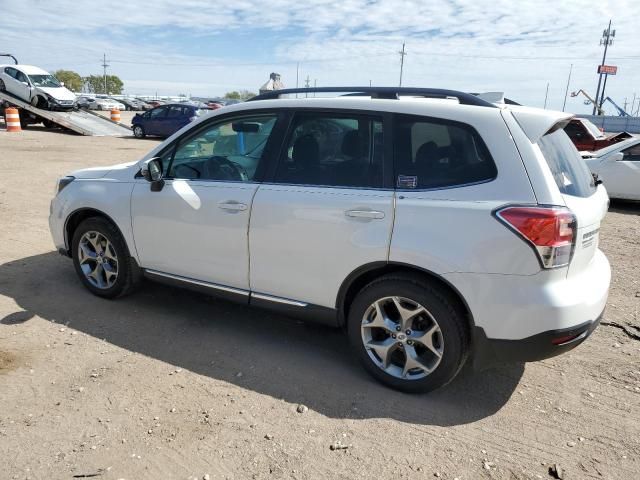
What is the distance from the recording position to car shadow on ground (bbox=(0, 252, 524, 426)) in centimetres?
316

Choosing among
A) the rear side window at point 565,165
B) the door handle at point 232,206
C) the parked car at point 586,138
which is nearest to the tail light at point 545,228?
the rear side window at point 565,165

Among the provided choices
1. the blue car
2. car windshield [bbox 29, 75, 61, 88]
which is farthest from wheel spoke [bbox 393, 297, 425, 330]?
car windshield [bbox 29, 75, 61, 88]

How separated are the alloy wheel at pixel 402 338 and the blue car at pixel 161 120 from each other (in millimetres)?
21522

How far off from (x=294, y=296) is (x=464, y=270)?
3.97 feet

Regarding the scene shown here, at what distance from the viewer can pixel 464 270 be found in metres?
2.87

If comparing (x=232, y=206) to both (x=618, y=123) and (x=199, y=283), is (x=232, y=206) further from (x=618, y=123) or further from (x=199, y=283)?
(x=618, y=123)

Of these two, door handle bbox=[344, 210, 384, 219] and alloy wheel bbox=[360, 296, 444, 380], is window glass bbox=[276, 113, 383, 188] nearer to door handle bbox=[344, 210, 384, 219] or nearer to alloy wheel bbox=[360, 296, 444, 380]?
door handle bbox=[344, 210, 384, 219]

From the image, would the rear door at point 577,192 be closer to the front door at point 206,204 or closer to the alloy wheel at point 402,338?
the alloy wheel at point 402,338

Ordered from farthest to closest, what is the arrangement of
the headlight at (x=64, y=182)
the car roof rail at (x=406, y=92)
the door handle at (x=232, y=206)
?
the headlight at (x=64, y=182)
the door handle at (x=232, y=206)
the car roof rail at (x=406, y=92)

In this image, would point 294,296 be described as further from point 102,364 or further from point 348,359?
point 102,364

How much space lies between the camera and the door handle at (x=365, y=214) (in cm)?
309

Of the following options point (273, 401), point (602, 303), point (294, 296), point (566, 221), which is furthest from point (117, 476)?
point (602, 303)

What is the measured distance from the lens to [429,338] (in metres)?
3.09

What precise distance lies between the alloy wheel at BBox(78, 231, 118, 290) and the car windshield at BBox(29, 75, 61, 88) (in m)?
21.9
